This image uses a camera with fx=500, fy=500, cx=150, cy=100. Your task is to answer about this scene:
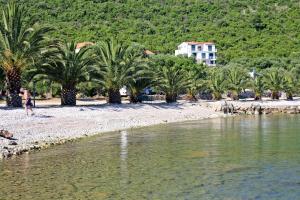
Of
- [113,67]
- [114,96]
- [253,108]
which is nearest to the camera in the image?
[113,67]

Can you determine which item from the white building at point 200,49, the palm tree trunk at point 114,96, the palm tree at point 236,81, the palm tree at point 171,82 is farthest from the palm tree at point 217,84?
the white building at point 200,49

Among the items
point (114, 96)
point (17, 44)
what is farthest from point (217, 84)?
point (17, 44)

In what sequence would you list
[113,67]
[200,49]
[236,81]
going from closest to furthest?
[113,67]
[236,81]
[200,49]

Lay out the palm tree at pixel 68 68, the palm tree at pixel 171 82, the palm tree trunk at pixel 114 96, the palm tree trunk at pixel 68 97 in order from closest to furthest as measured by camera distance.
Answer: the palm tree at pixel 68 68
the palm tree trunk at pixel 68 97
the palm tree trunk at pixel 114 96
the palm tree at pixel 171 82

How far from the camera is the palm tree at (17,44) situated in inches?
1367

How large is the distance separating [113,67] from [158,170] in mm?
29260

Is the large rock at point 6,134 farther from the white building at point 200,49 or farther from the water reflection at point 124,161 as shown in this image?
the white building at point 200,49

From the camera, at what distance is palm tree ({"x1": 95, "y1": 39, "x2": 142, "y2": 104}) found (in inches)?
1802

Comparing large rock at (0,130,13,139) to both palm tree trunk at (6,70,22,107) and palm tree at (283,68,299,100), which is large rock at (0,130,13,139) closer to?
palm tree trunk at (6,70,22,107)

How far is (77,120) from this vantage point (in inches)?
1303

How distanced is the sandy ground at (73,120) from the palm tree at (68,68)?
11.8ft

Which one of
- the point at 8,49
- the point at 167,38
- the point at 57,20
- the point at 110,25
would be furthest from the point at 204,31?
the point at 8,49

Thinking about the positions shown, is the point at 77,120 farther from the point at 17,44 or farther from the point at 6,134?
the point at 6,134

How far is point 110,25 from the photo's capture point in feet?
421
